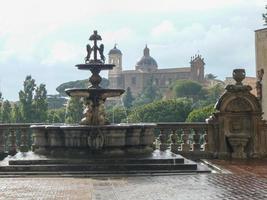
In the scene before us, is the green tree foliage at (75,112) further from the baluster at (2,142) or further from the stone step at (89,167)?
the stone step at (89,167)

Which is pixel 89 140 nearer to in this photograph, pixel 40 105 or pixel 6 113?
pixel 40 105

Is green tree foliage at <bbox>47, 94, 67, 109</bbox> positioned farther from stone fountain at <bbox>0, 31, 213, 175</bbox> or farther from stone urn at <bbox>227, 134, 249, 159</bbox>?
stone fountain at <bbox>0, 31, 213, 175</bbox>

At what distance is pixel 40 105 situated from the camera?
74625mm

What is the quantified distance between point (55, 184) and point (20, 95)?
213 feet

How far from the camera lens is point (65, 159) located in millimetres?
13289

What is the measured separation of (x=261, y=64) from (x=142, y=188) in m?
40.2

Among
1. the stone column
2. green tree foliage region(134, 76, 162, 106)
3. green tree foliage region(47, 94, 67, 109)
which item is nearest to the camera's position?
the stone column

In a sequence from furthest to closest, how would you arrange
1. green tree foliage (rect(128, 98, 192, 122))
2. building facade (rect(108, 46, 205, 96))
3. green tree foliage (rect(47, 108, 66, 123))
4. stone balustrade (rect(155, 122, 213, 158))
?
1. building facade (rect(108, 46, 205, 96))
2. green tree foliage (rect(128, 98, 192, 122))
3. green tree foliage (rect(47, 108, 66, 123))
4. stone balustrade (rect(155, 122, 213, 158))

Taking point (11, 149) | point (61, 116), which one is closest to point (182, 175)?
point (11, 149)

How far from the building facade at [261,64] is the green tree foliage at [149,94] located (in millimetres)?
117479

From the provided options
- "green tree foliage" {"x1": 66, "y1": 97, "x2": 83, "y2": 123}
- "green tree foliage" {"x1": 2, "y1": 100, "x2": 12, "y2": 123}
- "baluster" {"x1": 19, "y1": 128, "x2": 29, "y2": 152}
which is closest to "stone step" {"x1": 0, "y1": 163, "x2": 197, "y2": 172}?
"baluster" {"x1": 19, "y1": 128, "x2": 29, "y2": 152}

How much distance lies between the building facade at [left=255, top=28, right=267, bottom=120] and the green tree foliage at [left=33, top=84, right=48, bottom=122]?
3263cm

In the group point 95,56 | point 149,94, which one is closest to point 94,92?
point 95,56

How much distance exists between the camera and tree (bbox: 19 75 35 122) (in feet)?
243
